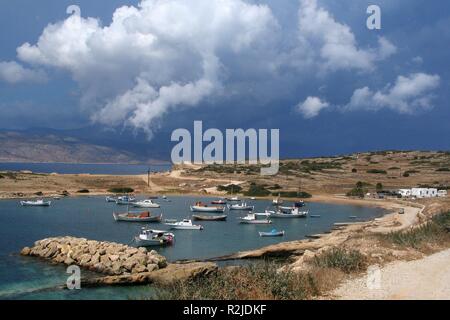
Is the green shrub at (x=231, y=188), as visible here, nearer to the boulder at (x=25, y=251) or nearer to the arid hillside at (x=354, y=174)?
the arid hillside at (x=354, y=174)

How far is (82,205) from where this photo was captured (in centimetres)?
9319

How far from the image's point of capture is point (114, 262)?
3475 cm

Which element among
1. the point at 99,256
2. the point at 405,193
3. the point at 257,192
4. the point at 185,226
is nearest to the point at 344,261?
the point at 99,256

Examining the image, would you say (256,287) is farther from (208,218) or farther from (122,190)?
(122,190)

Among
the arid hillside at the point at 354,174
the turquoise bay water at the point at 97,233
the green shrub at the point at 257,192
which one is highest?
the arid hillside at the point at 354,174

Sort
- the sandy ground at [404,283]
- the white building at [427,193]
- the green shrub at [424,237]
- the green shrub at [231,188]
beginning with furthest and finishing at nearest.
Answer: the green shrub at [231,188]
the white building at [427,193]
the green shrub at [424,237]
the sandy ground at [404,283]

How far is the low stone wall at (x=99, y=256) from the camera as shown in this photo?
112 feet

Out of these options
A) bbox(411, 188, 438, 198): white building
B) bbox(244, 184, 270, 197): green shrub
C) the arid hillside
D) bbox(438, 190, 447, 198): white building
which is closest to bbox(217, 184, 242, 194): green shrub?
bbox(244, 184, 270, 197): green shrub

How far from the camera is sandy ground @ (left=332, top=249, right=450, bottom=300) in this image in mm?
15510

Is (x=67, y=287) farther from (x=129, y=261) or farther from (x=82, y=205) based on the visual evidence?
(x=82, y=205)

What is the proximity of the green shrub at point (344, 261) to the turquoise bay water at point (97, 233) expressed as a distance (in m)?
7.46

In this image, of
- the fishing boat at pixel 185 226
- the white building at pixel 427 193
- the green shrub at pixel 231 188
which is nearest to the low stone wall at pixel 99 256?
the fishing boat at pixel 185 226
